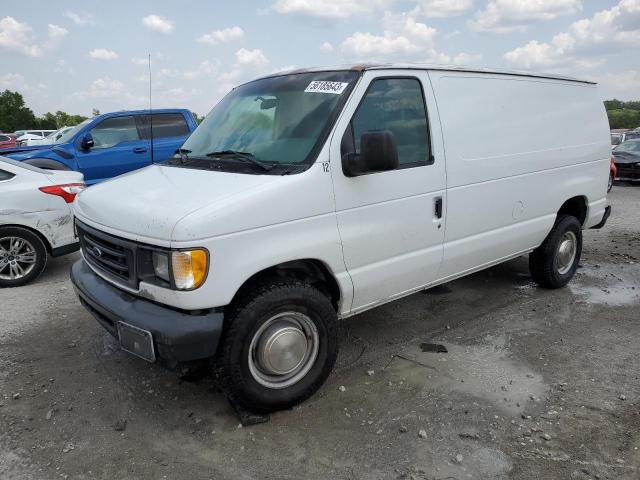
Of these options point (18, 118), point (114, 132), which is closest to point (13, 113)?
point (18, 118)

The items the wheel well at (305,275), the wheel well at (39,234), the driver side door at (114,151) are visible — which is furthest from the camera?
the driver side door at (114,151)

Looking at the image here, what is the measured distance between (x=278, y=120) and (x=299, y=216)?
0.83m

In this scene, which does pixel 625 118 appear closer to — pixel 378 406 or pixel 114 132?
pixel 114 132

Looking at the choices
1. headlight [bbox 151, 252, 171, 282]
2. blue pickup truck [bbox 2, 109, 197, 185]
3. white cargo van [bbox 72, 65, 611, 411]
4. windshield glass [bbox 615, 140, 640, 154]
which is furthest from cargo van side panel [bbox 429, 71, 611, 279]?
windshield glass [bbox 615, 140, 640, 154]

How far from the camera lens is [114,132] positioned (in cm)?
962

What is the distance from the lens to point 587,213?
570 cm

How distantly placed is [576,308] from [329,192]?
128 inches

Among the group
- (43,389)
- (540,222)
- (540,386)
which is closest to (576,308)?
(540,222)

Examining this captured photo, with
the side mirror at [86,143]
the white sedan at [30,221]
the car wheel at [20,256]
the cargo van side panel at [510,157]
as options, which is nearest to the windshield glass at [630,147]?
the cargo van side panel at [510,157]

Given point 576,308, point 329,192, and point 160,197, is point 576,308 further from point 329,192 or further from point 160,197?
point 160,197

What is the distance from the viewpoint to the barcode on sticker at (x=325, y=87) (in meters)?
3.47

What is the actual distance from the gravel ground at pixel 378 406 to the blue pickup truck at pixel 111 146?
4.66 meters

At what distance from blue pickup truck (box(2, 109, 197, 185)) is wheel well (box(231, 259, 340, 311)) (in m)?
6.73

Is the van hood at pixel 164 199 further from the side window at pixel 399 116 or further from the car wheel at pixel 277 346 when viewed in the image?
the side window at pixel 399 116
